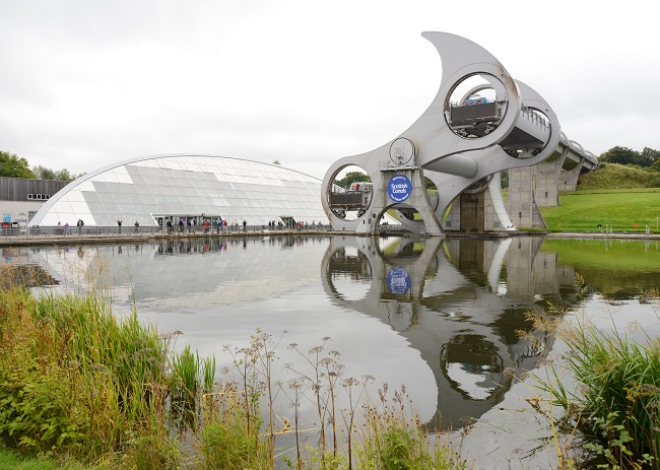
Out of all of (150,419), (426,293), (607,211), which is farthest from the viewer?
(607,211)

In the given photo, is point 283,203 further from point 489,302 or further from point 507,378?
point 507,378

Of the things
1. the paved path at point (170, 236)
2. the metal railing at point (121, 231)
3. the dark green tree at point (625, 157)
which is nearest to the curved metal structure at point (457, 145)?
the paved path at point (170, 236)

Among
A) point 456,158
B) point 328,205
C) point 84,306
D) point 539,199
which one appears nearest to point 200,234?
point 328,205

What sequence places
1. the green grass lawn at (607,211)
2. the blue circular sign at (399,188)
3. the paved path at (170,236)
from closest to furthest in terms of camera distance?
1. the paved path at (170,236)
2. the blue circular sign at (399,188)
3. the green grass lawn at (607,211)

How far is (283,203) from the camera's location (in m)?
70.8

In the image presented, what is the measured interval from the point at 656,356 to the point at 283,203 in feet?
219

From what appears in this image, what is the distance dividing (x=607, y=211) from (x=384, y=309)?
71.5m

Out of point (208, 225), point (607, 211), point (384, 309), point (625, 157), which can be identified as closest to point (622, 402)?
point (384, 309)

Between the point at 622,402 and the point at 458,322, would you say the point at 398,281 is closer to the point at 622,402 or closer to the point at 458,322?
the point at 458,322

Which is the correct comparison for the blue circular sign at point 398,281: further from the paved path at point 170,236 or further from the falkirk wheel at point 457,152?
the falkirk wheel at point 457,152

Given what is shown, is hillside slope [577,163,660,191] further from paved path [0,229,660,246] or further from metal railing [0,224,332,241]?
metal railing [0,224,332,241]

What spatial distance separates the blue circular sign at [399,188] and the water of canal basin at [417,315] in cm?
2911

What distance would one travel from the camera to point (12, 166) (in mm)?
91000

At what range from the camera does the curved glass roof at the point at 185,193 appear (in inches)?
2056
